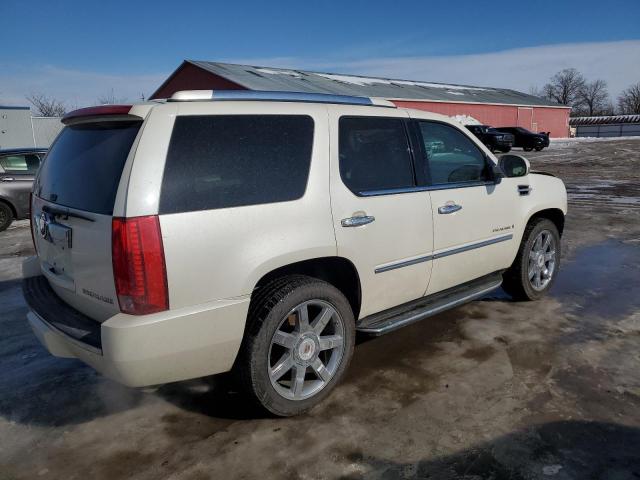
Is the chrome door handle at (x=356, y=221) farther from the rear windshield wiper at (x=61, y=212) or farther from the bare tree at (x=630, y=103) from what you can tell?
the bare tree at (x=630, y=103)

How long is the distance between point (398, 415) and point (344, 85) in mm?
32987

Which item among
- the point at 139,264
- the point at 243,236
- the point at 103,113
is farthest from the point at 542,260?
the point at 103,113

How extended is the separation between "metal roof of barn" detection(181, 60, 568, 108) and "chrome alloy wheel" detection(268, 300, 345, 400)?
2431 centimetres

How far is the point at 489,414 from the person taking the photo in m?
3.02

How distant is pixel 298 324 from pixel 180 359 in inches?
29.2

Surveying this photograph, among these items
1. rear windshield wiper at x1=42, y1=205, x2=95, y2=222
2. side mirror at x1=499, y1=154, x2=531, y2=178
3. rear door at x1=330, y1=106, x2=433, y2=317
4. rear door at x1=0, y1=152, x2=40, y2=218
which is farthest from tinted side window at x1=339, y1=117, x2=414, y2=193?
rear door at x1=0, y1=152, x2=40, y2=218

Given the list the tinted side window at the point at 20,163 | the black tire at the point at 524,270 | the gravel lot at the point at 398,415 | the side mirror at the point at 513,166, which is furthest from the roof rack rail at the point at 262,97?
the tinted side window at the point at 20,163

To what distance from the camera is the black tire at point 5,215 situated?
9944 mm

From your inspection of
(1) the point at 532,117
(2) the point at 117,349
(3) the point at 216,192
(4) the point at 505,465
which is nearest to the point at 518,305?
(4) the point at 505,465

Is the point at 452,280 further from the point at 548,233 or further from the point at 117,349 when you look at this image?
the point at 117,349

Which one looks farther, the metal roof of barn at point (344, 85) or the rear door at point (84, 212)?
the metal roof of barn at point (344, 85)

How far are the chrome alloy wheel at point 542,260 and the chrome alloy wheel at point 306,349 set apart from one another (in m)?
2.50

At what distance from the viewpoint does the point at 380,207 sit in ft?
11.0

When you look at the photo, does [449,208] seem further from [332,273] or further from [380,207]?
[332,273]
